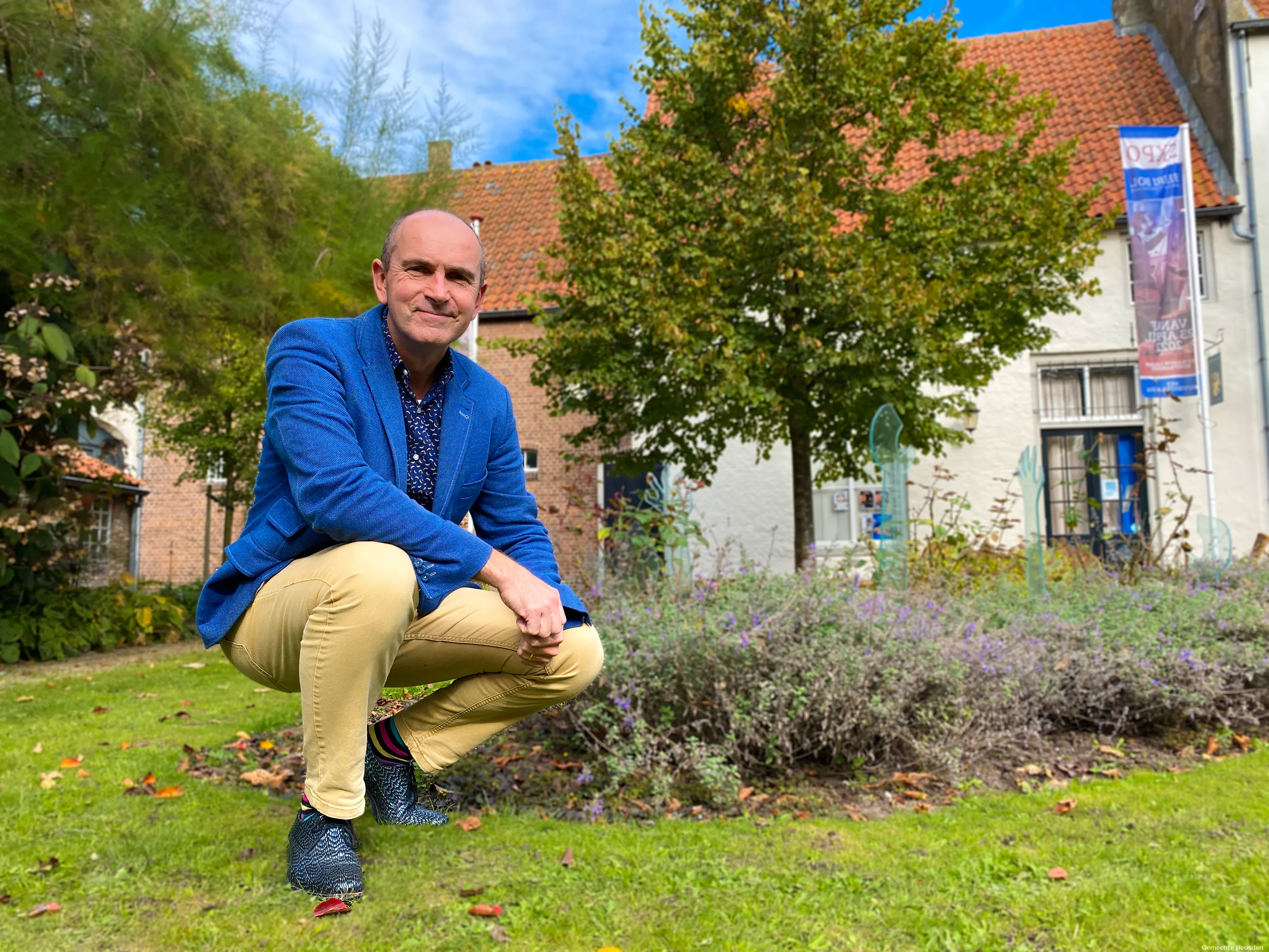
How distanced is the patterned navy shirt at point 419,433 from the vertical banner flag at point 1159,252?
12503 mm

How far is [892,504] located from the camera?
269 inches

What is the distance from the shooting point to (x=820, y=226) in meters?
9.48

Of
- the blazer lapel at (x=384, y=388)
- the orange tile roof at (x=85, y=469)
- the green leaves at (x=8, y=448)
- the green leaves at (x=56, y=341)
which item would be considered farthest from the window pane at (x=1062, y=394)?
the blazer lapel at (x=384, y=388)

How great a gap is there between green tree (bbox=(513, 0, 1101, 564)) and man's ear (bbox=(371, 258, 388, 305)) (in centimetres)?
717

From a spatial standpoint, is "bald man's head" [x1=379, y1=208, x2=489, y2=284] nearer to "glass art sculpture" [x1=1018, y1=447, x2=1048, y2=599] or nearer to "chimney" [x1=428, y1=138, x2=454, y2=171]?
"glass art sculpture" [x1=1018, y1=447, x2=1048, y2=599]

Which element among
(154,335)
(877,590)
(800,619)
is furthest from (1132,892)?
(154,335)

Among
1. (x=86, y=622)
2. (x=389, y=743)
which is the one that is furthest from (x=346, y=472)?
(x=86, y=622)

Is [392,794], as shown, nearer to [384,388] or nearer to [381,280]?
[384,388]

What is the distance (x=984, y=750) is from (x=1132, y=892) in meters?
1.60

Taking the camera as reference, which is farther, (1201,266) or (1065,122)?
(1065,122)

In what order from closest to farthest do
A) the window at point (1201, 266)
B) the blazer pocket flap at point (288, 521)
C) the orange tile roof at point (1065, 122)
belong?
the blazer pocket flap at point (288, 521), the window at point (1201, 266), the orange tile roof at point (1065, 122)

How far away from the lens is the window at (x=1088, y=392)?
49.0 feet

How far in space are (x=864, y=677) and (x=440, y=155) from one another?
6.74 meters

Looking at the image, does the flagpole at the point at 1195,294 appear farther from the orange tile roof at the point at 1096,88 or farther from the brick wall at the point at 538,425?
the brick wall at the point at 538,425
